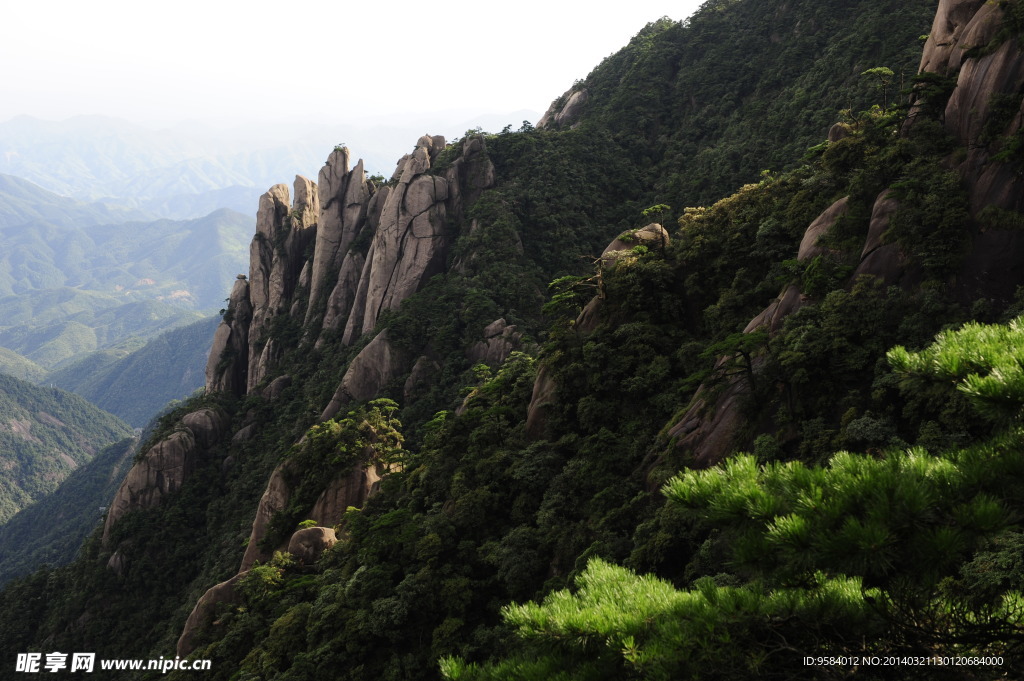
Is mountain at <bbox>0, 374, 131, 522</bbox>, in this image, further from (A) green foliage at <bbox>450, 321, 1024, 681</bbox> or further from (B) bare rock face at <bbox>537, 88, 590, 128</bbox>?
(A) green foliage at <bbox>450, 321, 1024, 681</bbox>

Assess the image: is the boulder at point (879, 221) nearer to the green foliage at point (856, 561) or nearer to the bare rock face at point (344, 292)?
the green foliage at point (856, 561)

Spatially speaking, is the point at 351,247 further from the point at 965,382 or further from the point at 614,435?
the point at 965,382

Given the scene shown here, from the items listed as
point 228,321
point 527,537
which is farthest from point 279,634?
point 228,321

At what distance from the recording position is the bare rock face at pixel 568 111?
282 feet

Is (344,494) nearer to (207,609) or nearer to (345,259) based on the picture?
(207,609)

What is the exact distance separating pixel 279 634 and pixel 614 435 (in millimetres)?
16250

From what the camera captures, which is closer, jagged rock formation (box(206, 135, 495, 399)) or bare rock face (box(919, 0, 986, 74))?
bare rock face (box(919, 0, 986, 74))

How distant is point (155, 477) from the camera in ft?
170

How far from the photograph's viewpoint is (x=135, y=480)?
51.6 m

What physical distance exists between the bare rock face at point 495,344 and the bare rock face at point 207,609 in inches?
873

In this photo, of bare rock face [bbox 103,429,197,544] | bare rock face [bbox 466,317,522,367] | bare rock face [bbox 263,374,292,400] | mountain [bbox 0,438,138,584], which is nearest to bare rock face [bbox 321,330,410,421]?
bare rock face [bbox 466,317,522,367]

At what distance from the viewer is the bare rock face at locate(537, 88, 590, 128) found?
282 ft

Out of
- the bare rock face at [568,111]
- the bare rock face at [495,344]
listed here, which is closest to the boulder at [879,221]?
the bare rock face at [495,344]

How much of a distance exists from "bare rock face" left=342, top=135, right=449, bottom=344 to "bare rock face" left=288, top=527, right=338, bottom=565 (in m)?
24.0
